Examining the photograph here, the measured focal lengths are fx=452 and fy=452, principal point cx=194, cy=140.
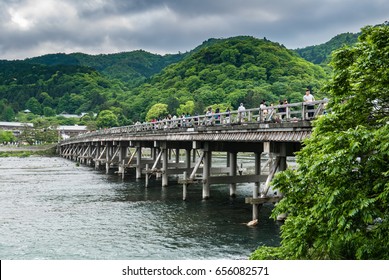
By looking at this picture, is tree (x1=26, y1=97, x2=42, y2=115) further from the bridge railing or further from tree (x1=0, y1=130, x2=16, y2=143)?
the bridge railing

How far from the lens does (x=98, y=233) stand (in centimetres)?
2020

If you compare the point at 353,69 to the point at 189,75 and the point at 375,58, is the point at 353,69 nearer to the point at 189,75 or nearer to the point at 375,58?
the point at 375,58

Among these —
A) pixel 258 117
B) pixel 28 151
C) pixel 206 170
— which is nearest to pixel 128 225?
pixel 206 170

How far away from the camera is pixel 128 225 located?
22.0 metres

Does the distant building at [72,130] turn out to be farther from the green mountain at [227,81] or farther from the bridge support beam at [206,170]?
the bridge support beam at [206,170]

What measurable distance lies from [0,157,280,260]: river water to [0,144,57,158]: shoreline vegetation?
6352cm

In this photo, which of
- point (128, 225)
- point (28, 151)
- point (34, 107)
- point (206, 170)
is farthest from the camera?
point (34, 107)

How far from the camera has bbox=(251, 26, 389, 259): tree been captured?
7.70 m

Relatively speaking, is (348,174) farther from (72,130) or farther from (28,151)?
(72,130)

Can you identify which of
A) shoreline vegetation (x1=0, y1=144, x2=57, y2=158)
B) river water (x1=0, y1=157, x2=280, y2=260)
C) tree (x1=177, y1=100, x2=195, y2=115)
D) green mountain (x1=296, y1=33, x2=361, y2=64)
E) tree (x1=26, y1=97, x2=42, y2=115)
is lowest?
river water (x1=0, y1=157, x2=280, y2=260)

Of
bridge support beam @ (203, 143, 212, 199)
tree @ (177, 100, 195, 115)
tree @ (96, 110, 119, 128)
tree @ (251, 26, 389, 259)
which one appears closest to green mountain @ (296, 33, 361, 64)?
tree @ (177, 100, 195, 115)

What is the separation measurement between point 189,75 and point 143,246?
143 metres

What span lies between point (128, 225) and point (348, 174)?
611 inches

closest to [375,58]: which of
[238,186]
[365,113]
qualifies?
[365,113]
